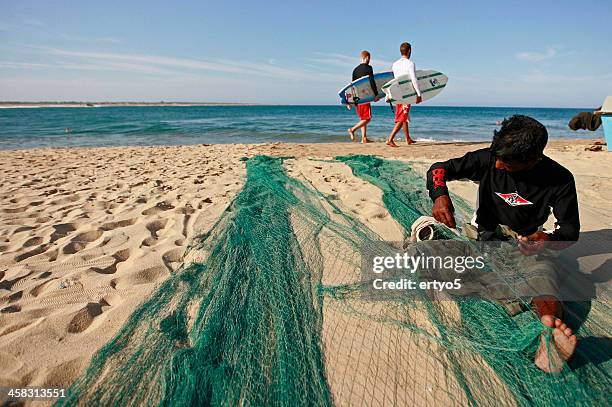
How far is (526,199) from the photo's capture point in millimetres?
2064

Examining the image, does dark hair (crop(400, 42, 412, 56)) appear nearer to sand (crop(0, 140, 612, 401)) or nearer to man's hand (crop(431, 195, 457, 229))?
sand (crop(0, 140, 612, 401))

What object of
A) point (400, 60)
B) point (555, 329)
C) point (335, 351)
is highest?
point (400, 60)

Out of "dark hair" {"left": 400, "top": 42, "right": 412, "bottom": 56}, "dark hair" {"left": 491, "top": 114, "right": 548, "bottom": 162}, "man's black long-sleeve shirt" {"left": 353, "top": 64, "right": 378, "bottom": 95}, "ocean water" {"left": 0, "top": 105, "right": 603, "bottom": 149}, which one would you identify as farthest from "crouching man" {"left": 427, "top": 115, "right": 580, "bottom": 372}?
"man's black long-sleeve shirt" {"left": 353, "top": 64, "right": 378, "bottom": 95}

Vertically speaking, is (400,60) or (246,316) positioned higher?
(400,60)

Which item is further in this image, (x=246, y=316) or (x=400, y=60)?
(x=400, y=60)

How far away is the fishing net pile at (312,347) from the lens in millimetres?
1387

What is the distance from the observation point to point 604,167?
521 centimetres

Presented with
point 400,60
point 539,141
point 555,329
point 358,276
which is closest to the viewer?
point 555,329

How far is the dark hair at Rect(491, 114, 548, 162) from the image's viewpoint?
5.84 feet

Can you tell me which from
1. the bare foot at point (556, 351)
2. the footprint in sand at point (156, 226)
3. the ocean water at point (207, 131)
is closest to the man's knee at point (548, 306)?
the bare foot at point (556, 351)

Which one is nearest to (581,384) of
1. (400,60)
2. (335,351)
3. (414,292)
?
(414,292)

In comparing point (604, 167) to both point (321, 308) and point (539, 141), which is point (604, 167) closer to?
point (539, 141)

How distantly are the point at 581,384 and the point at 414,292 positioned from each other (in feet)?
2.61

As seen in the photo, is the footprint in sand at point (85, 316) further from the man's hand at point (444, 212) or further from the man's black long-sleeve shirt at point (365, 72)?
the man's black long-sleeve shirt at point (365, 72)
